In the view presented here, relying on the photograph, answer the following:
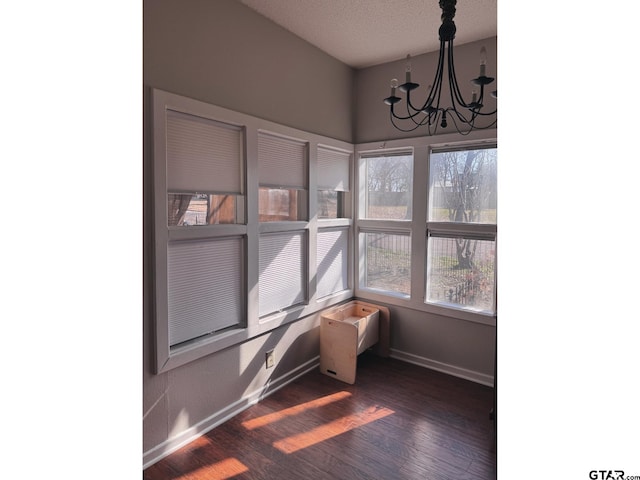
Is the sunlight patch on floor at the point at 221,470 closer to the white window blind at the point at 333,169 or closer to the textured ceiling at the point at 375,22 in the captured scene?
the white window blind at the point at 333,169

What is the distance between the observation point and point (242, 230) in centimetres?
237

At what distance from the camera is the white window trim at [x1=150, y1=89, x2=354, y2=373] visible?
1.92 metres

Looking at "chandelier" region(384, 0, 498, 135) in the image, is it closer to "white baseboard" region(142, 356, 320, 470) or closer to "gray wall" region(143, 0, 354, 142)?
"gray wall" region(143, 0, 354, 142)

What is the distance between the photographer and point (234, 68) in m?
2.30

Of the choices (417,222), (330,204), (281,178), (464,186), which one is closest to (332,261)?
(330,204)

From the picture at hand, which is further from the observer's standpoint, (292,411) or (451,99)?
(451,99)

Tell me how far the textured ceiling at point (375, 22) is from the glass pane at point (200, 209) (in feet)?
4.06

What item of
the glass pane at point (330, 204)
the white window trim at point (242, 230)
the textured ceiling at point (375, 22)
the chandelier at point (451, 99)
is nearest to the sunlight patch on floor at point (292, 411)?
the white window trim at point (242, 230)

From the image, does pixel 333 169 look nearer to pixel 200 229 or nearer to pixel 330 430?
pixel 200 229

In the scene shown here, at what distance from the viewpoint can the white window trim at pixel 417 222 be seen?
2.89 meters

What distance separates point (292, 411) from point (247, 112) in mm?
1966

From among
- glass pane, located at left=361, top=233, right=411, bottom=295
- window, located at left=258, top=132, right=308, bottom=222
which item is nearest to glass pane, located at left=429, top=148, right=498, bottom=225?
glass pane, located at left=361, top=233, right=411, bottom=295
